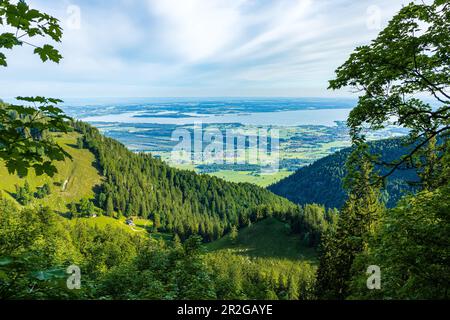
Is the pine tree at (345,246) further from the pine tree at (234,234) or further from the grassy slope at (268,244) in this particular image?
the pine tree at (234,234)

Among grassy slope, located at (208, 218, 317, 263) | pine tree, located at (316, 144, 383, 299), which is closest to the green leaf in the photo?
pine tree, located at (316, 144, 383, 299)

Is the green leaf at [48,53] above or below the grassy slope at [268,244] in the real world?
above

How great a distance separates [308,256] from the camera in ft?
493

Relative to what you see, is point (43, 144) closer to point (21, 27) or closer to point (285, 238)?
point (21, 27)

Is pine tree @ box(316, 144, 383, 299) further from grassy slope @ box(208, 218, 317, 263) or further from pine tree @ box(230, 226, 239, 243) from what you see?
pine tree @ box(230, 226, 239, 243)

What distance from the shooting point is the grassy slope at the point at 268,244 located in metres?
154

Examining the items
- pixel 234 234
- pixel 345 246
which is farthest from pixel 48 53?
pixel 234 234

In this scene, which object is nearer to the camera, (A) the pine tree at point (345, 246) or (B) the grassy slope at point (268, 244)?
(A) the pine tree at point (345, 246)

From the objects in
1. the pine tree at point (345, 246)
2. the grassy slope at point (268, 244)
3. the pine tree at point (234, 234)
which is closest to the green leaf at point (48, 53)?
the pine tree at point (345, 246)

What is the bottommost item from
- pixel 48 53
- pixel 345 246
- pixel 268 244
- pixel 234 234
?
pixel 268 244

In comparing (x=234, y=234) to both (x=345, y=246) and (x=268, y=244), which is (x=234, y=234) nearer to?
(x=268, y=244)

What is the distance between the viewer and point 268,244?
554 ft
